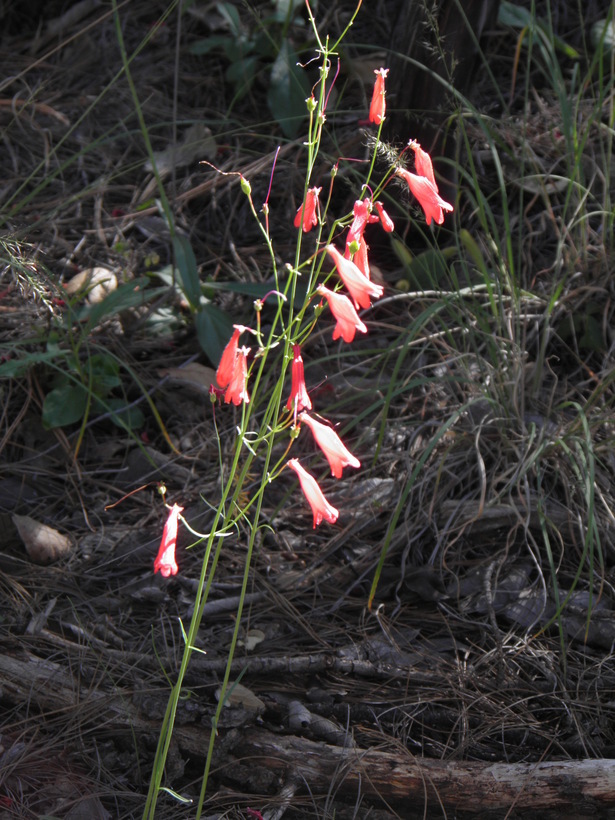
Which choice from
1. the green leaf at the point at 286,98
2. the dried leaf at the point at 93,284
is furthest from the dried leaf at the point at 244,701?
the green leaf at the point at 286,98

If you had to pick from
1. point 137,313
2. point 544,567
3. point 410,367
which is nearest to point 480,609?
point 544,567

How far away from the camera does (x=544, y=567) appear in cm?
221

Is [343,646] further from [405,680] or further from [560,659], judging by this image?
[560,659]

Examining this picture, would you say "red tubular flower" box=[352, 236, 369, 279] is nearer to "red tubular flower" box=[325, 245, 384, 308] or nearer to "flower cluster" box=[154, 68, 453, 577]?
"flower cluster" box=[154, 68, 453, 577]

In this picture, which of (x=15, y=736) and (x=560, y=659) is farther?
(x=560, y=659)

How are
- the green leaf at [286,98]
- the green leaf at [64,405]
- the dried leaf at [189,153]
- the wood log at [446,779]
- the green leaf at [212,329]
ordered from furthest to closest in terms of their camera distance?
the dried leaf at [189,153]
the green leaf at [286,98]
the green leaf at [212,329]
the green leaf at [64,405]
the wood log at [446,779]

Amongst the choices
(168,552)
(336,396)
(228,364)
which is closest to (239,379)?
(228,364)

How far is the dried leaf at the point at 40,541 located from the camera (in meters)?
2.24

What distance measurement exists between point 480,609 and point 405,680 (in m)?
0.29

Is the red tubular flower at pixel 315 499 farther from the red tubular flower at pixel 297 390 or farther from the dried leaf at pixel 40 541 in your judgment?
the dried leaf at pixel 40 541

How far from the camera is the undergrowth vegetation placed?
187 centimetres

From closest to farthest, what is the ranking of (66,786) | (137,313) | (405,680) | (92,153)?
(66,786), (405,680), (137,313), (92,153)

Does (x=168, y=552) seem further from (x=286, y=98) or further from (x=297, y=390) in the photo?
(x=286, y=98)

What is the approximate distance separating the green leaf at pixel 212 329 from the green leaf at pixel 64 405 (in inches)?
15.6
